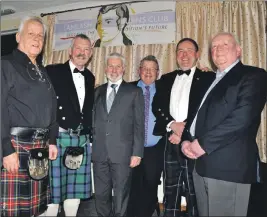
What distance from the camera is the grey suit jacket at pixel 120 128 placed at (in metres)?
2.30

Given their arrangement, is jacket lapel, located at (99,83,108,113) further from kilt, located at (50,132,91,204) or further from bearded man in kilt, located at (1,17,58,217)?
bearded man in kilt, located at (1,17,58,217)

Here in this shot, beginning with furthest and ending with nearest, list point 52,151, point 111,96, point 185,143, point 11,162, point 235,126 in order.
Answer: point 111,96, point 52,151, point 185,143, point 11,162, point 235,126

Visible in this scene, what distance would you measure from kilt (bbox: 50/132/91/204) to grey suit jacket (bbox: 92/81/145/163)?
11 cm

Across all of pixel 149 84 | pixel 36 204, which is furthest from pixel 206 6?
pixel 36 204

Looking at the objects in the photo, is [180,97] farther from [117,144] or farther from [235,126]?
[235,126]

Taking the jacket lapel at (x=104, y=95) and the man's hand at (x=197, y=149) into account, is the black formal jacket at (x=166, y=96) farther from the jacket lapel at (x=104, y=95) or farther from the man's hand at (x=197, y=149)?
the man's hand at (x=197, y=149)

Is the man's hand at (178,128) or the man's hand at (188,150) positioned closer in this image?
the man's hand at (188,150)

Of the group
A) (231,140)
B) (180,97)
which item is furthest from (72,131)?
(231,140)

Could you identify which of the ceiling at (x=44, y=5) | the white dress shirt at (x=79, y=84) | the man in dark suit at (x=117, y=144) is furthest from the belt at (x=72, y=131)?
→ the ceiling at (x=44, y=5)

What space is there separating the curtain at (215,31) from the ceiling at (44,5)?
819 mm

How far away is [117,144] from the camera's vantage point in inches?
90.7

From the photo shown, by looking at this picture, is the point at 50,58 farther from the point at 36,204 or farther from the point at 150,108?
the point at 36,204

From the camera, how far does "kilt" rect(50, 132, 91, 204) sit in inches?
86.7

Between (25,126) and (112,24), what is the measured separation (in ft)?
9.11
